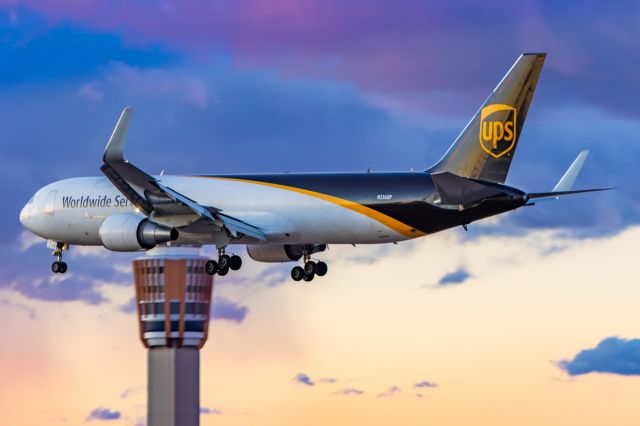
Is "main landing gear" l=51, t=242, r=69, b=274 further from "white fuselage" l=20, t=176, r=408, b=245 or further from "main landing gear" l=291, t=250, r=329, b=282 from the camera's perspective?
"main landing gear" l=291, t=250, r=329, b=282

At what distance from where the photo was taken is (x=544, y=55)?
6291 cm

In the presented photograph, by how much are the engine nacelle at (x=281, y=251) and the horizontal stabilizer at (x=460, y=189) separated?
12370 millimetres

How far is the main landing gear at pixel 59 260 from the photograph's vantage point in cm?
7819

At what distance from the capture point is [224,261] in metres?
70.6

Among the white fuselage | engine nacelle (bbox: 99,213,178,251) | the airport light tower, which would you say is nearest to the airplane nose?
the white fuselage

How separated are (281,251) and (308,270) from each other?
91.9 inches

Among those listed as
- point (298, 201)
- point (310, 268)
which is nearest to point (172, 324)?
point (310, 268)

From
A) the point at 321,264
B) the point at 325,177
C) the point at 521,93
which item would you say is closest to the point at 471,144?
the point at 521,93

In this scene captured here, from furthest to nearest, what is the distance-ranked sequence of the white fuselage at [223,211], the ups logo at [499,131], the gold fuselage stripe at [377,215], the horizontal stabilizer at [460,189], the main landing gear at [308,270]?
the main landing gear at [308,270], the white fuselage at [223,211], the gold fuselage stripe at [377,215], the ups logo at [499,131], the horizontal stabilizer at [460,189]

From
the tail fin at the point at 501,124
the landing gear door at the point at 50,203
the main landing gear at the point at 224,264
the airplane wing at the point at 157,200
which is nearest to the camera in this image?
the tail fin at the point at 501,124

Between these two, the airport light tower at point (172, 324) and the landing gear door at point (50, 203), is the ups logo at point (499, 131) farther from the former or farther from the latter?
the airport light tower at point (172, 324)

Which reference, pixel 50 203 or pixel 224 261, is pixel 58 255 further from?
pixel 224 261

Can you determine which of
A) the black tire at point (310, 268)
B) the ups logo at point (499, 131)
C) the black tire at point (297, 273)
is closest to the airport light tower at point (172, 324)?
the black tire at point (297, 273)

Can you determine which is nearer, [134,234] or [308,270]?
[134,234]
